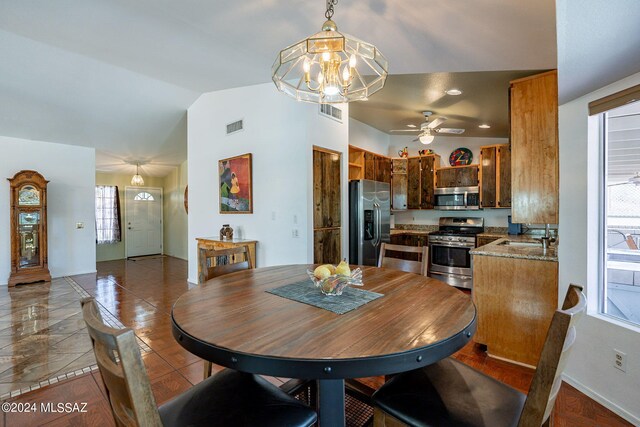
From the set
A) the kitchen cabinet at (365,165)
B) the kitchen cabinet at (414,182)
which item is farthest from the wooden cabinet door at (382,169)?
the kitchen cabinet at (414,182)

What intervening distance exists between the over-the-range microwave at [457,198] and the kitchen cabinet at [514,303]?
264cm

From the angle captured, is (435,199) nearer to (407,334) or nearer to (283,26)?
(283,26)

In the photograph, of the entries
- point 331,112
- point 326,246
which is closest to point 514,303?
point 326,246

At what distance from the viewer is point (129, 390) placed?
698 millimetres

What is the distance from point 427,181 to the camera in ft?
17.6

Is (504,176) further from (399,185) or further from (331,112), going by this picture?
(331,112)

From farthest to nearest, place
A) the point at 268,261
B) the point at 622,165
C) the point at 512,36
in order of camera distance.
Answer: the point at 268,261 < the point at 512,36 < the point at 622,165

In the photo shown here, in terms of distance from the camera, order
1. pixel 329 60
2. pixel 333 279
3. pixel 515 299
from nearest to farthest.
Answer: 1. pixel 333 279
2. pixel 329 60
3. pixel 515 299

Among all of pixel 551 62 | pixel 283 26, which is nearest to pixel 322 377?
pixel 283 26

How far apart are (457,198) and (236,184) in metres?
3.60

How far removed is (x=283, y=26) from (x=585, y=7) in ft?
6.39

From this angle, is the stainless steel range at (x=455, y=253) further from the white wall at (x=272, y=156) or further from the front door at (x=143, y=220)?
the front door at (x=143, y=220)

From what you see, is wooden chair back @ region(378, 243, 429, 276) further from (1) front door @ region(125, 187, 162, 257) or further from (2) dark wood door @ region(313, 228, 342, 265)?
(1) front door @ region(125, 187, 162, 257)

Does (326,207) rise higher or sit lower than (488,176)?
lower
